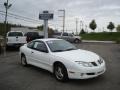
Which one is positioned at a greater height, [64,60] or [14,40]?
[14,40]

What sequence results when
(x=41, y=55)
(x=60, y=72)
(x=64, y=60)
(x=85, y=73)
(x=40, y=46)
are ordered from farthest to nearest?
(x=40, y=46), (x=41, y=55), (x=60, y=72), (x=64, y=60), (x=85, y=73)

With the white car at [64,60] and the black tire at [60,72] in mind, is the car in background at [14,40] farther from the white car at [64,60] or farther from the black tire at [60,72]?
the black tire at [60,72]

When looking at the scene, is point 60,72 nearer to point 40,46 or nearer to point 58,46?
point 58,46

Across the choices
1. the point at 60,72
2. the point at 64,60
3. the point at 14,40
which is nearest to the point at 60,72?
the point at 60,72

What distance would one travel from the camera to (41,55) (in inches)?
276

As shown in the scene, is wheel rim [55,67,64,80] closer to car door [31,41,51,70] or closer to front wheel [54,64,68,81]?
front wheel [54,64,68,81]

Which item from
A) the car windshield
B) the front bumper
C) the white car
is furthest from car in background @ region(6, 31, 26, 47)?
the front bumper

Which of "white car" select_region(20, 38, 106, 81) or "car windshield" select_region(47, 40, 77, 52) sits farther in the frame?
"car windshield" select_region(47, 40, 77, 52)

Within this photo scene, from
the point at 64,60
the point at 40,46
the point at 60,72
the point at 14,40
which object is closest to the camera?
the point at 64,60

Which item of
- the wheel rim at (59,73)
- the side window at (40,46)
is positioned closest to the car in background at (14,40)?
the side window at (40,46)

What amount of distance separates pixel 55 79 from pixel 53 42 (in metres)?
1.67

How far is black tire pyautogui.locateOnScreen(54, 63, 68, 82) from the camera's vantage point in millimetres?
5816

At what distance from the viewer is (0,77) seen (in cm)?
668

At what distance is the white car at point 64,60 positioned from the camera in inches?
218
